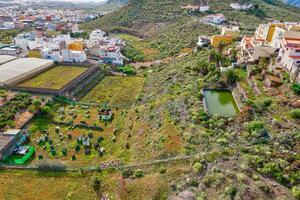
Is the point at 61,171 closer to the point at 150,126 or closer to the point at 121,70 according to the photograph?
the point at 150,126

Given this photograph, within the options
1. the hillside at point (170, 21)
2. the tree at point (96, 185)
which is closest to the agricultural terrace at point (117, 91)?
the hillside at point (170, 21)

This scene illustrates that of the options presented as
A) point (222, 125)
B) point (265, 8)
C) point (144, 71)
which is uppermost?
point (265, 8)

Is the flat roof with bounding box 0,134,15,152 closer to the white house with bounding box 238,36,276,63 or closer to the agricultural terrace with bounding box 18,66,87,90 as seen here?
the agricultural terrace with bounding box 18,66,87,90

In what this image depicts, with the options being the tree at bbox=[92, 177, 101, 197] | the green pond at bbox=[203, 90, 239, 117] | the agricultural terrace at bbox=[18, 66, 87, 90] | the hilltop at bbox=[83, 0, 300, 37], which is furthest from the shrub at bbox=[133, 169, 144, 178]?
the hilltop at bbox=[83, 0, 300, 37]

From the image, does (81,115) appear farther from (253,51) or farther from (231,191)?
(253,51)

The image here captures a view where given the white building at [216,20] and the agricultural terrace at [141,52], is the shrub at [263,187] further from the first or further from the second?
the white building at [216,20]

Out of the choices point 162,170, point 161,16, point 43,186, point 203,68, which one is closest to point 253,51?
point 203,68

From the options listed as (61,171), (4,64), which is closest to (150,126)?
(61,171)
